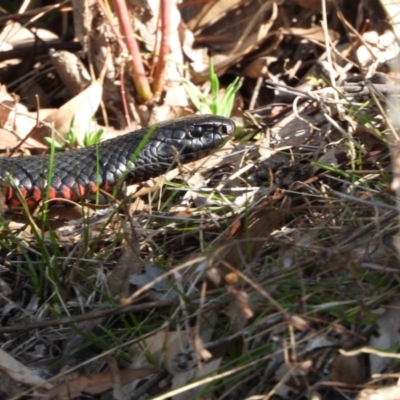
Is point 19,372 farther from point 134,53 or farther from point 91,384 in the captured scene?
point 134,53

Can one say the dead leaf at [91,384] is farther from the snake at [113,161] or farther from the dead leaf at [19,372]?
the snake at [113,161]

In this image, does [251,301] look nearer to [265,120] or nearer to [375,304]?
[375,304]

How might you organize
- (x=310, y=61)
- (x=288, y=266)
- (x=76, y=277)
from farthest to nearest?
(x=310, y=61) → (x=76, y=277) → (x=288, y=266)

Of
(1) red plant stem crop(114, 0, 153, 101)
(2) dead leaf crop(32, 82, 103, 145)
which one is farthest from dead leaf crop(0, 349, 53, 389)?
(1) red plant stem crop(114, 0, 153, 101)

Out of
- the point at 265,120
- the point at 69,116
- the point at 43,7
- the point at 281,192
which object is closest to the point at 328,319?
the point at 281,192

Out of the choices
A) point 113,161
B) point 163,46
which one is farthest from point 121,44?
point 113,161

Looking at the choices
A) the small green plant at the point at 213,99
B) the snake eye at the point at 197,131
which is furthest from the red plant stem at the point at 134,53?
the snake eye at the point at 197,131

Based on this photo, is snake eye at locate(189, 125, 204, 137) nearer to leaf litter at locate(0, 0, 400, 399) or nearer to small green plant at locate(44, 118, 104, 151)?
leaf litter at locate(0, 0, 400, 399)
